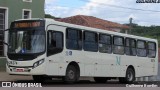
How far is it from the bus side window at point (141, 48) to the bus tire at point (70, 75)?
23.9 feet

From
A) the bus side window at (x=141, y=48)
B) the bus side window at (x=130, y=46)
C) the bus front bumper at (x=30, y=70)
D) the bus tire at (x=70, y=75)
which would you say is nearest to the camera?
the bus front bumper at (x=30, y=70)

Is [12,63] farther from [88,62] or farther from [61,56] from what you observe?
[88,62]

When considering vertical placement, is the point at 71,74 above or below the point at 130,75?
above

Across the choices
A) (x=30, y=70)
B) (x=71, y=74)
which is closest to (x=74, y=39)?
(x=71, y=74)

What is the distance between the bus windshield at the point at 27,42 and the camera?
1908 centimetres

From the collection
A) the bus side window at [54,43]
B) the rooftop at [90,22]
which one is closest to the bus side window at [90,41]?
the bus side window at [54,43]

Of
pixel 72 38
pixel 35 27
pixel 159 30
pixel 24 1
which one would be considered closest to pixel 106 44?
pixel 72 38

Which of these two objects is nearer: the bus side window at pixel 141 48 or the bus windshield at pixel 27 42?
the bus windshield at pixel 27 42

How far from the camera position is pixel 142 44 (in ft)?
90.0

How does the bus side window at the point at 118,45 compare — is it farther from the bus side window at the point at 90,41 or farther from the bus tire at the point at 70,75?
the bus tire at the point at 70,75

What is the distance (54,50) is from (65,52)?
0.84 meters

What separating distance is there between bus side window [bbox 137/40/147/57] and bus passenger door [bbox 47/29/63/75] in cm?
848

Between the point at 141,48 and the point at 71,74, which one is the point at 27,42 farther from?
the point at 141,48

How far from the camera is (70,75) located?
20594 millimetres
